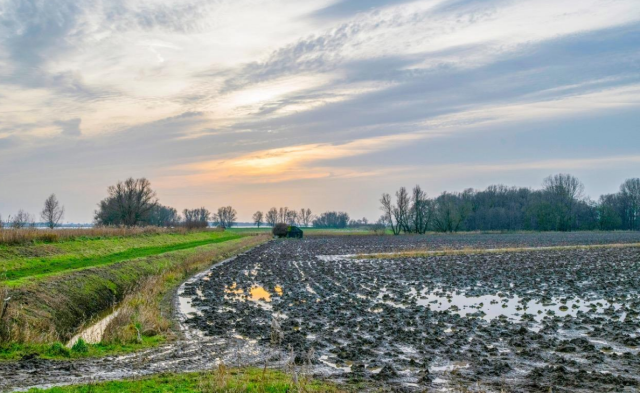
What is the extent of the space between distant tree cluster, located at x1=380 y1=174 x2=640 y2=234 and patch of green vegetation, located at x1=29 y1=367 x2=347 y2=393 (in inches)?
5128

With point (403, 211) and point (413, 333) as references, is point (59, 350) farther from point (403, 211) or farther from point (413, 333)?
point (403, 211)

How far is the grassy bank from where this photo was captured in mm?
13883

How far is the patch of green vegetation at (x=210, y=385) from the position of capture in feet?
29.8

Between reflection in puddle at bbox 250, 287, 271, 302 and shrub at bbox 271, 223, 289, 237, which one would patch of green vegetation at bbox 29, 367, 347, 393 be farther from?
shrub at bbox 271, 223, 289, 237

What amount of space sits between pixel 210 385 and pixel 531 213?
146166mm

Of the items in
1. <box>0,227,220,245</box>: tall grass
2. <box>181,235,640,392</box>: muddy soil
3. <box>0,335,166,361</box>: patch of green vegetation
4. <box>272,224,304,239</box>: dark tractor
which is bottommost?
<box>181,235,640,392</box>: muddy soil

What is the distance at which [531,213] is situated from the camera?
141 meters

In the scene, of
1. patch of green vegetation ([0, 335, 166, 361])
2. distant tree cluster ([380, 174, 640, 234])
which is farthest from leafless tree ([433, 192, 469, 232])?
patch of green vegetation ([0, 335, 166, 361])

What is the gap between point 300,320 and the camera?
690 inches

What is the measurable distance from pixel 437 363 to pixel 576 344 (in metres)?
4.35

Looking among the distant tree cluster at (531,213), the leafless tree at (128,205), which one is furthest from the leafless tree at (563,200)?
the leafless tree at (128,205)

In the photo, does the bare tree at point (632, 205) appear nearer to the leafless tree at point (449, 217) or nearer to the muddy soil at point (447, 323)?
the leafless tree at point (449, 217)

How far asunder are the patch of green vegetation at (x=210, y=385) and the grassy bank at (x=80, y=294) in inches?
142

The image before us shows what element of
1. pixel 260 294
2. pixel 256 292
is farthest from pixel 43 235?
pixel 260 294
